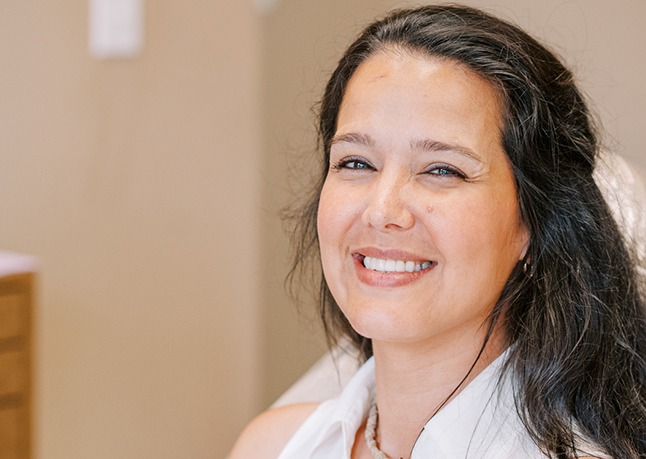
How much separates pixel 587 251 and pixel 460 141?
27 centimetres

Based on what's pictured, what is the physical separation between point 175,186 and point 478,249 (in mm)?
1608

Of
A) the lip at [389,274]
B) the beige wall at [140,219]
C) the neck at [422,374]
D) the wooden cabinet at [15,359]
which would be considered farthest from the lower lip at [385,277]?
the beige wall at [140,219]

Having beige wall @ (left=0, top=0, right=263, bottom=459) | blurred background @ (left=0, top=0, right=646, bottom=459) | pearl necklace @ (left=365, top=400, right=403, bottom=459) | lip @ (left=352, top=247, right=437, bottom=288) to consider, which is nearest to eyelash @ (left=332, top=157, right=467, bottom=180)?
lip @ (left=352, top=247, right=437, bottom=288)

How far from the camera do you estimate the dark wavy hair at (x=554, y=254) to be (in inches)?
52.0

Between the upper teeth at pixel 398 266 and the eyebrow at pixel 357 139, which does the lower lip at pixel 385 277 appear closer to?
the upper teeth at pixel 398 266

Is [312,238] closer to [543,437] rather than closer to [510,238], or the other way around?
[510,238]

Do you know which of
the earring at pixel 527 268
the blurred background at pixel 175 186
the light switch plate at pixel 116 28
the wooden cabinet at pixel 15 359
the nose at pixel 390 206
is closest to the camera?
the nose at pixel 390 206

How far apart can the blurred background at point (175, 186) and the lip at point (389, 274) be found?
93 centimetres

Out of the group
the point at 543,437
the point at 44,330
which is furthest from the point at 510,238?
the point at 44,330

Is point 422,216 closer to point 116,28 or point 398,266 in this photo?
point 398,266

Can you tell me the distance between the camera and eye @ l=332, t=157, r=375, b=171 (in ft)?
4.45

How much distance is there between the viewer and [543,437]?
1274mm

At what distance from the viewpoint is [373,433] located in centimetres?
151

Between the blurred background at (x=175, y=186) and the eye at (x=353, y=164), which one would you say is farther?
the blurred background at (x=175, y=186)
